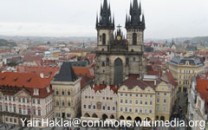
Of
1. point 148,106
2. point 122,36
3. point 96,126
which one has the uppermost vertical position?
point 122,36

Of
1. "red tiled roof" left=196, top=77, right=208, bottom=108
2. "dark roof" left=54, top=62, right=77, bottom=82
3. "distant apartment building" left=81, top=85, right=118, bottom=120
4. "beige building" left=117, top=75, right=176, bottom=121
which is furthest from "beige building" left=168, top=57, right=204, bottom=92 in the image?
"dark roof" left=54, top=62, right=77, bottom=82

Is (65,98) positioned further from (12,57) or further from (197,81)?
(12,57)

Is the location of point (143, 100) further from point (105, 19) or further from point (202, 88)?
point (105, 19)

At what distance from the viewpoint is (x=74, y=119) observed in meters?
77.4

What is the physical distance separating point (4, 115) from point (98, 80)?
33.6 m

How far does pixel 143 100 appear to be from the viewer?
244 feet

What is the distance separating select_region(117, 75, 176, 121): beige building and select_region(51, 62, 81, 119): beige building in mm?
13020

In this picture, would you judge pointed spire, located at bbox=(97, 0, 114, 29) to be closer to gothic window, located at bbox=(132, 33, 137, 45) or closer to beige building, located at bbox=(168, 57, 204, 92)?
gothic window, located at bbox=(132, 33, 137, 45)

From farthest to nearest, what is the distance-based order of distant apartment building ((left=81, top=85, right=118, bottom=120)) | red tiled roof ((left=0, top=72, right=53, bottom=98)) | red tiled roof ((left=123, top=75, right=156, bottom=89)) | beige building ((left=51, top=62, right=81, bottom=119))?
beige building ((left=51, top=62, right=81, bottom=119)) < distant apartment building ((left=81, top=85, right=118, bottom=120)) < red tiled roof ((left=123, top=75, right=156, bottom=89)) < red tiled roof ((left=0, top=72, right=53, bottom=98))

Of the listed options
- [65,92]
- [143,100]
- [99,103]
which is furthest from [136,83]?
[65,92]

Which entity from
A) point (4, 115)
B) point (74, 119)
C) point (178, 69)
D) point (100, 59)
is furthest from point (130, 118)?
point (178, 69)

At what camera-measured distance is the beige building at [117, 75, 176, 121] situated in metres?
74.0

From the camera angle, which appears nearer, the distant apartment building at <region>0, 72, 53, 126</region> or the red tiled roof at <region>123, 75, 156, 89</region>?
the distant apartment building at <region>0, 72, 53, 126</region>

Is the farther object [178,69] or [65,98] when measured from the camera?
[178,69]
